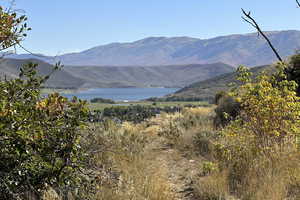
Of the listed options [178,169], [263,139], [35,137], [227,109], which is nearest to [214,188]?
[263,139]

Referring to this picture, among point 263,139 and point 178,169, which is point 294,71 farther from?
point 178,169

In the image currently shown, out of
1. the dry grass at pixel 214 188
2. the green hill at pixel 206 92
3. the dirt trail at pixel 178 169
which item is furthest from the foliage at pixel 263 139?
the green hill at pixel 206 92

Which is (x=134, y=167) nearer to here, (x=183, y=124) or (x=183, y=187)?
(x=183, y=187)

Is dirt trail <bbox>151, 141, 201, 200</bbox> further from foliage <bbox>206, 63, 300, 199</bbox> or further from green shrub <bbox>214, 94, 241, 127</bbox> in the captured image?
green shrub <bbox>214, 94, 241, 127</bbox>

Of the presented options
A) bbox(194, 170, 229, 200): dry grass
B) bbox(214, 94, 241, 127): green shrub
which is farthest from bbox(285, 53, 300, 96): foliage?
bbox(194, 170, 229, 200): dry grass

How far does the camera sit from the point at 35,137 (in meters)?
3.71

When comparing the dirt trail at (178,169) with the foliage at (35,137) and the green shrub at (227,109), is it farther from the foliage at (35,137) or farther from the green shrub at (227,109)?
the green shrub at (227,109)

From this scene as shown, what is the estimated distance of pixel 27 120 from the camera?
3660mm

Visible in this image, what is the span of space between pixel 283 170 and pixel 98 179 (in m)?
3.00

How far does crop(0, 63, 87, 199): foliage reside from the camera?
366cm

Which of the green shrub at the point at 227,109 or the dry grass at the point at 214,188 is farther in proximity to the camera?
the green shrub at the point at 227,109

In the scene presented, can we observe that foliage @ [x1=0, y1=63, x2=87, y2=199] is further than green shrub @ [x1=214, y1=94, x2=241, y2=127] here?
No

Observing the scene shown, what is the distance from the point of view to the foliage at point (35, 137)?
3.66 meters

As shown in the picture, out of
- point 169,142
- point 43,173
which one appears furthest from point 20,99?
point 169,142
